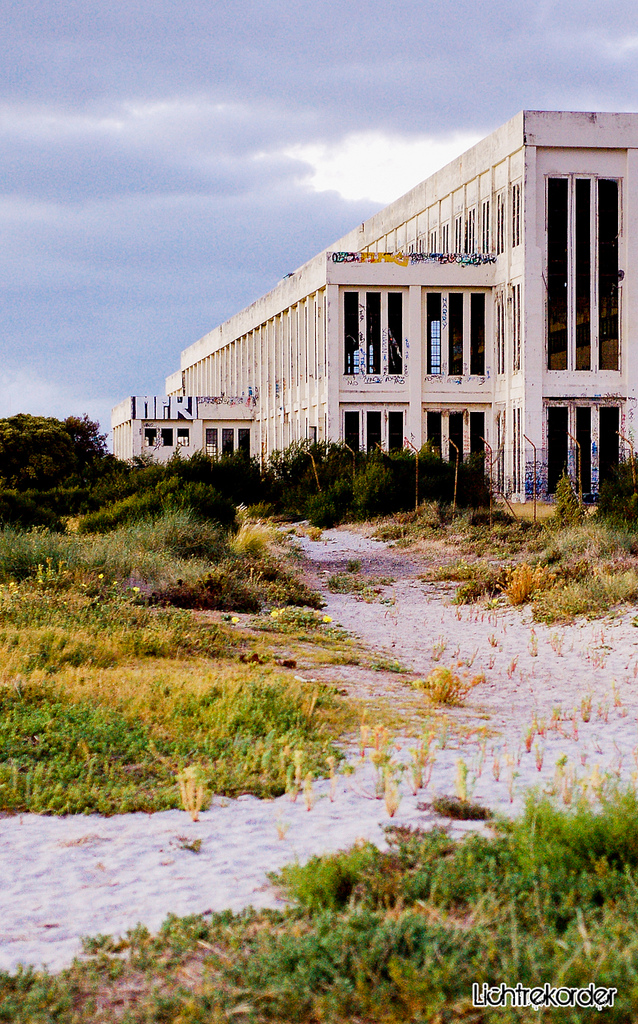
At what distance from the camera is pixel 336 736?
6680 mm

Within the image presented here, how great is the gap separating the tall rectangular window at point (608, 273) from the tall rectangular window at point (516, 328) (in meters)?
2.59

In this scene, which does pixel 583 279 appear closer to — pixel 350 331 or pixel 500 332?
pixel 500 332

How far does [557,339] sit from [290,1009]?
3224 cm

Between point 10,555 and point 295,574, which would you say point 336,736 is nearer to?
point 10,555

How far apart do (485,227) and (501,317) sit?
12.7ft

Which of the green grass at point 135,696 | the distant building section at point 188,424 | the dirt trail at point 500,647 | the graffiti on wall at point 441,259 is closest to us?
the green grass at point 135,696

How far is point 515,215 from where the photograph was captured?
34594mm

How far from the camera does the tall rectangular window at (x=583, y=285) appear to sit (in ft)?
110

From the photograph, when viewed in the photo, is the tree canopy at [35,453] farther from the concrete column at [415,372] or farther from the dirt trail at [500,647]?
the dirt trail at [500,647]

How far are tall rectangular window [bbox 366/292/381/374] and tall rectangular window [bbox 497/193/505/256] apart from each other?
14.7 feet

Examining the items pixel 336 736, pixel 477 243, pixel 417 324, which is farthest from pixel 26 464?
pixel 336 736

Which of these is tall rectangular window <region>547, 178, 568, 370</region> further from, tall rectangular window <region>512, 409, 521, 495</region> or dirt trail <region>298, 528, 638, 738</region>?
dirt trail <region>298, 528, 638, 738</region>

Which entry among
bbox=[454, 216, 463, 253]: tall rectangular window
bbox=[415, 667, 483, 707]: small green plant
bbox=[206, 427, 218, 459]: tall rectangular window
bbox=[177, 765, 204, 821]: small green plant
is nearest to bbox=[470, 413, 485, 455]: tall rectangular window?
bbox=[454, 216, 463, 253]: tall rectangular window

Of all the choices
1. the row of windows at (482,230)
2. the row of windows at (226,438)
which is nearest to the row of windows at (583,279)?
the row of windows at (482,230)
